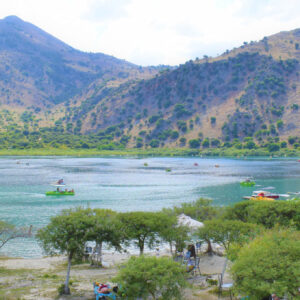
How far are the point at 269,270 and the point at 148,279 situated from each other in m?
5.85

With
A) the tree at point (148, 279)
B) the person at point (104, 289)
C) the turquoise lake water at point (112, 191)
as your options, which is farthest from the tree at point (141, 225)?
the turquoise lake water at point (112, 191)

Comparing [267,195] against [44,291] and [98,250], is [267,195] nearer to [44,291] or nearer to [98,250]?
[98,250]

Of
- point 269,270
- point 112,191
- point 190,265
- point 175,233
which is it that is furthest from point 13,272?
point 112,191

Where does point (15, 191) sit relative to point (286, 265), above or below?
below

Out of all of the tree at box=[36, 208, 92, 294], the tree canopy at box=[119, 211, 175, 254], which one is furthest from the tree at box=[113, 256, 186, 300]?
the tree canopy at box=[119, 211, 175, 254]

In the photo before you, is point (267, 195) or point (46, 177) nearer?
point (267, 195)

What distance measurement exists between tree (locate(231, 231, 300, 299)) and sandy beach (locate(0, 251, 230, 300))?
592 centimetres

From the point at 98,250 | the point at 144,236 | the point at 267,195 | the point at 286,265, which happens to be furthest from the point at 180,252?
the point at 267,195

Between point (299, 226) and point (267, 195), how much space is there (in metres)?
42.6

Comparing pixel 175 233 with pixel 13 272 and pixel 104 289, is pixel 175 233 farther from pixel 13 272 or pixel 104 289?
pixel 13 272

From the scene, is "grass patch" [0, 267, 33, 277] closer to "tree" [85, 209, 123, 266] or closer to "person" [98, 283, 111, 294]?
"tree" [85, 209, 123, 266]

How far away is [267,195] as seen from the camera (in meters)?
72.8

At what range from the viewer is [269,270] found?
1680 centimetres

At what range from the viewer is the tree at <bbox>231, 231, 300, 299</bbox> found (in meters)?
16.3
